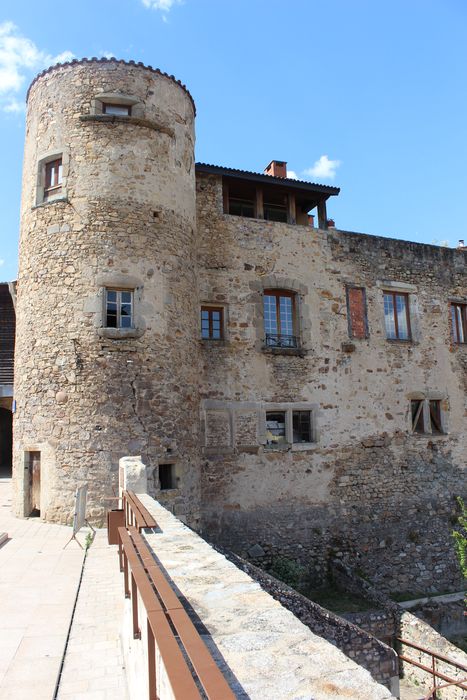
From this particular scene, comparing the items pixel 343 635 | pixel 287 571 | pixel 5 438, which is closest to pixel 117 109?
pixel 343 635

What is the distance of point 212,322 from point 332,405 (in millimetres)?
3886

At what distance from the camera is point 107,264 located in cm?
1045

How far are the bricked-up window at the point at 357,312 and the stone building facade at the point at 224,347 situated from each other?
0.05 metres

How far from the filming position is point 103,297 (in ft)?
34.0

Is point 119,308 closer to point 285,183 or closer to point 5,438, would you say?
point 285,183

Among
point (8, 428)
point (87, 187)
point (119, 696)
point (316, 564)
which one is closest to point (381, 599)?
point (316, 564)

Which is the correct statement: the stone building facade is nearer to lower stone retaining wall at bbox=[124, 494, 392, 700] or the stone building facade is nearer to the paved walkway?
the paved walkway

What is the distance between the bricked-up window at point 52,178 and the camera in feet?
36.3

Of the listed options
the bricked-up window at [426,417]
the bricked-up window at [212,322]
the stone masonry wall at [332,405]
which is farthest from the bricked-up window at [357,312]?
the bricked-up window at [212,322]

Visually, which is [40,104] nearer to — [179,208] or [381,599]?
[179,208]

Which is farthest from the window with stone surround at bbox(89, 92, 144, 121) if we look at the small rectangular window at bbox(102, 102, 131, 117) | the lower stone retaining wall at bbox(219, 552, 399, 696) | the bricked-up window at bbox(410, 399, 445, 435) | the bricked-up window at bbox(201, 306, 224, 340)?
the bricked-up window at bbox(410, 399, 445, 435)

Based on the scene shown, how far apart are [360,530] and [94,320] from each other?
8.71 metres

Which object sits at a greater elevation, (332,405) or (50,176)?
(50,176)

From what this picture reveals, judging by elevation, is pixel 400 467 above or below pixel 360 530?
above
